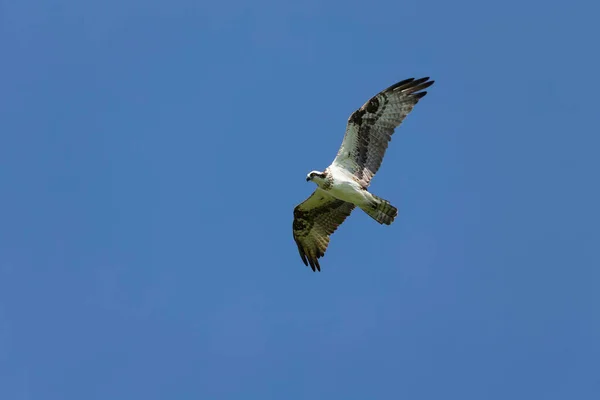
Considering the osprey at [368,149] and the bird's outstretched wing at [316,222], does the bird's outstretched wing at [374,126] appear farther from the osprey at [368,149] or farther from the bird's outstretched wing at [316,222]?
the bird's outstretched wing at [316,222]

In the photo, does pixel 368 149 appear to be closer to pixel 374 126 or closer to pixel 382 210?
pixel 374 126

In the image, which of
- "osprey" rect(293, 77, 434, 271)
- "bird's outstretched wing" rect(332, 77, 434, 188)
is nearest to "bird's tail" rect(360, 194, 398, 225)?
"osprey" rect(293, 77, 434, 271)

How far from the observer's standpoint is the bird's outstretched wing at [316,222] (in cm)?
2734

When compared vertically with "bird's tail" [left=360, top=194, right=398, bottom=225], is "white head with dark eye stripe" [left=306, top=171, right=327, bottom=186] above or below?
above

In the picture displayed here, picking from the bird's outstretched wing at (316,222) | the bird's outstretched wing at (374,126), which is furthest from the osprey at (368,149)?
the bird's outstretched wing at (316,222)

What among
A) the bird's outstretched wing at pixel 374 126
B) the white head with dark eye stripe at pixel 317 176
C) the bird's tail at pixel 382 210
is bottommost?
the bird's tail at pixel 382 210

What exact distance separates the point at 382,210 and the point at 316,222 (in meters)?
2.48

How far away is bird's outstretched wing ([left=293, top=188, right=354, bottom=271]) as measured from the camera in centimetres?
2734

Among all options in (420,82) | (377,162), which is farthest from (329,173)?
(420,82)

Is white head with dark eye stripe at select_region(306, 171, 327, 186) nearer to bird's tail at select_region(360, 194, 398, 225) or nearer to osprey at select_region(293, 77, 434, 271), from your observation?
osprey at select_region(293, 77, 434, 271)

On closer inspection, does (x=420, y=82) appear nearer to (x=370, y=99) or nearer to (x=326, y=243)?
(x=370, y=99)

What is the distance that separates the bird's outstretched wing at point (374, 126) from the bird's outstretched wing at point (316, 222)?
1256 mm

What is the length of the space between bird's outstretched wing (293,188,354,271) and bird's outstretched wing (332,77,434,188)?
4.12 feet

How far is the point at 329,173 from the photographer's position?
26.0 meters
